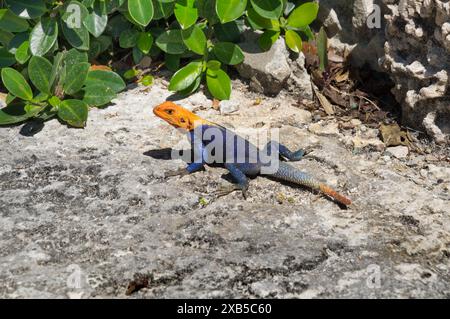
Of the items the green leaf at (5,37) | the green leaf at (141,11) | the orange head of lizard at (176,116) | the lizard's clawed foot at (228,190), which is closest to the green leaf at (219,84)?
the orange head of lizard at (176,116)

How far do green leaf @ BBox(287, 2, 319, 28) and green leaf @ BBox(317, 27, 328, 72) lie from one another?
0.52ft

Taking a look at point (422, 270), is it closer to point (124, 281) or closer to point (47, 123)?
point (124, 281)

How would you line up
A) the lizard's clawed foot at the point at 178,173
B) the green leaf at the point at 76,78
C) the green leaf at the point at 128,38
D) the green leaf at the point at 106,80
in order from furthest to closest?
the green leaf at the point at 128,38 → the green leaf at the point at 106,80 → the green leaf at the point at 76,78 → the lizard's clawed foot at the point at 178,173

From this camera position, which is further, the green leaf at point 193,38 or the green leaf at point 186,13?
the green leaf at point 193,38

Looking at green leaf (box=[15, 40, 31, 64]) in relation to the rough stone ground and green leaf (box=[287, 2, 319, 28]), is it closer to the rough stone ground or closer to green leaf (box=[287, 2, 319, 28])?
the rough stone ground

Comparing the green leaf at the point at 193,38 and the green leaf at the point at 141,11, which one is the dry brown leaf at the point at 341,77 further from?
the green leaf at the point at 141,11

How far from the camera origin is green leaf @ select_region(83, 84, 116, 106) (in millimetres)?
4617

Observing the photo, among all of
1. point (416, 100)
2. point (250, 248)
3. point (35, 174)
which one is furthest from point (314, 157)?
point (35, 174)

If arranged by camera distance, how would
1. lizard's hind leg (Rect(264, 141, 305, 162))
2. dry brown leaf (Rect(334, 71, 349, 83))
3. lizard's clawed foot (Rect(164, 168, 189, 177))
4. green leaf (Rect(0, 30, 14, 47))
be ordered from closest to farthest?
1. lizard's clawed foot (Rect(164, 168, 189, 177))
2. lizard's hind leg (Rect(264, 141, 305, 162))
3. green leaf (Rect(0, 30, 14, 47))
4. dry brown leaf (Rect(334, 71, 349, 83))

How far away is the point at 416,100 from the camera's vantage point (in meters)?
4.33

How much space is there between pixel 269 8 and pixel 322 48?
634mm

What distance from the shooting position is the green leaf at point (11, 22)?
462cm

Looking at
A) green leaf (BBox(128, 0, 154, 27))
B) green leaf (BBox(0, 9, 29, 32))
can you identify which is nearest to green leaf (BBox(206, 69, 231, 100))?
green leaf (BBox(128, 0, 154, 27))

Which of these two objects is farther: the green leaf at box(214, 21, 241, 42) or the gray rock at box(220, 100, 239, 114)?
the green leaf at box(214, 21, 241, 42)
